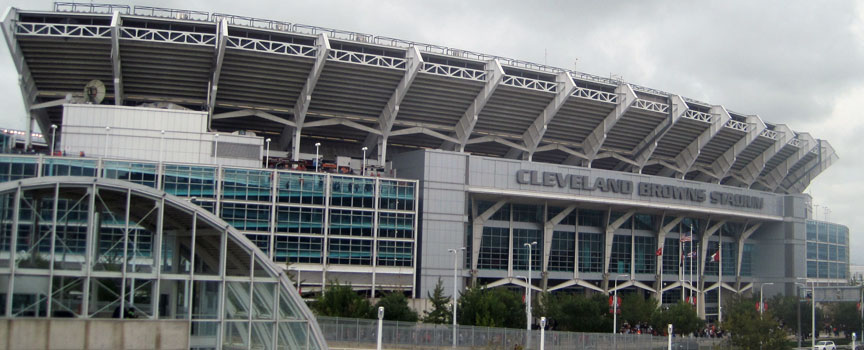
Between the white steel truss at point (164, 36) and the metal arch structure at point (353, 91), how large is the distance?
153mm

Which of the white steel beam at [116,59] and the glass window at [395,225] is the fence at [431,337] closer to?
the glass window at [395,225]

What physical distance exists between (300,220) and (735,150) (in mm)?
51459

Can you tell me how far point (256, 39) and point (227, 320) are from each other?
139ft

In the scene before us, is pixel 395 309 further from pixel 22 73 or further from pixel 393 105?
pixel 22 73

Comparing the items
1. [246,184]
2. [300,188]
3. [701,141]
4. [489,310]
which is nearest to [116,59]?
[246,184]

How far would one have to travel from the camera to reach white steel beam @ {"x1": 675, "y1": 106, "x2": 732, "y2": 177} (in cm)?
9081

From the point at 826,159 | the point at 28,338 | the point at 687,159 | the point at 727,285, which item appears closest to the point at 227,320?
the point at 28,338

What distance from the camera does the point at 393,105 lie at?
75688mm

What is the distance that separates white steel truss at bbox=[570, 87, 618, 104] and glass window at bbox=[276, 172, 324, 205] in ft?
82.9

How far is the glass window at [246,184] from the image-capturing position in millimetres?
68500

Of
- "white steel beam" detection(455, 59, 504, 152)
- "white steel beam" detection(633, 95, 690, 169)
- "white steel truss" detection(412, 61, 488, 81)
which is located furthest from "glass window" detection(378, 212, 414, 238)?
"white steel beam" detection(633, 95, 690, 169)

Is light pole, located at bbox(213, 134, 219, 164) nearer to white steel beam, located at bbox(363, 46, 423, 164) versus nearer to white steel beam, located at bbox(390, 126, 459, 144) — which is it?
white steel beam, located at bbox(363, 46, 423, 164)

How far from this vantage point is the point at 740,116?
95688mm

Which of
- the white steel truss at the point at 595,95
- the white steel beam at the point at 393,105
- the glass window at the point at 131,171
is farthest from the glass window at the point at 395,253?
the white steel truss at the point at 595,95
